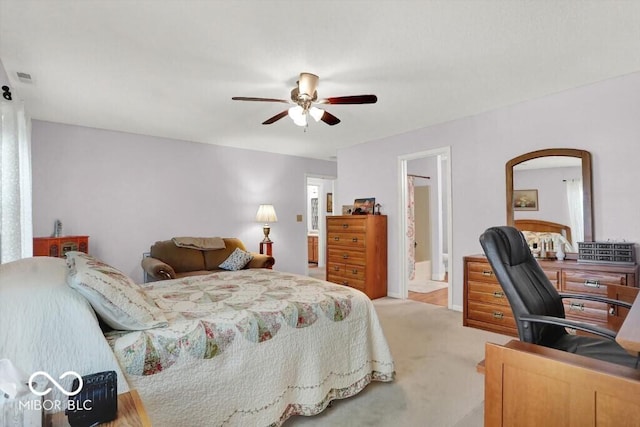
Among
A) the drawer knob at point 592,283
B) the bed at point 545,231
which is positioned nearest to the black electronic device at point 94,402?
the drawer knob at point 592,283

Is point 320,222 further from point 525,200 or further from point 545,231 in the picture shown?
point 545,231

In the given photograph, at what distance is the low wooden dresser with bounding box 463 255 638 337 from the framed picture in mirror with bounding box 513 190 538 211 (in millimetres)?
627

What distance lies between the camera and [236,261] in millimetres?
4227

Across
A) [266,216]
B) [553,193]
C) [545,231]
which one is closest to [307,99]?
[553,193]

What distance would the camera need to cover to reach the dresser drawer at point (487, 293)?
3.18 metres

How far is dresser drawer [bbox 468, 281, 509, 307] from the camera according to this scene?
3.18 meters

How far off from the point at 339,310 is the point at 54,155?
423 cm

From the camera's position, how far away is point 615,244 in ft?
8.87

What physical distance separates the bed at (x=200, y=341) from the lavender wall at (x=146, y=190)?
2.73 meters

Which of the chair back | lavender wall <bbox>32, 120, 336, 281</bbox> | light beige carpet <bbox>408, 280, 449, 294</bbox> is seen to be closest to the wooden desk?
the chair back

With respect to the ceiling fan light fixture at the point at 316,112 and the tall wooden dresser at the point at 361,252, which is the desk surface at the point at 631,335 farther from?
the tall wooden dresser at the point at 361,252

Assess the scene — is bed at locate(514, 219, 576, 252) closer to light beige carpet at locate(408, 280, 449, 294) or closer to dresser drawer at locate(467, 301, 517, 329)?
dresser drawer at locate(467, 301, 517, 329)

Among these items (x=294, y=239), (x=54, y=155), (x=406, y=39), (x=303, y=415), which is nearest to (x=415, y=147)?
(x=406, y=39)

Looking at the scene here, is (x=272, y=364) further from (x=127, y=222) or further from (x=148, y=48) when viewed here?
(x=127, y=222)
